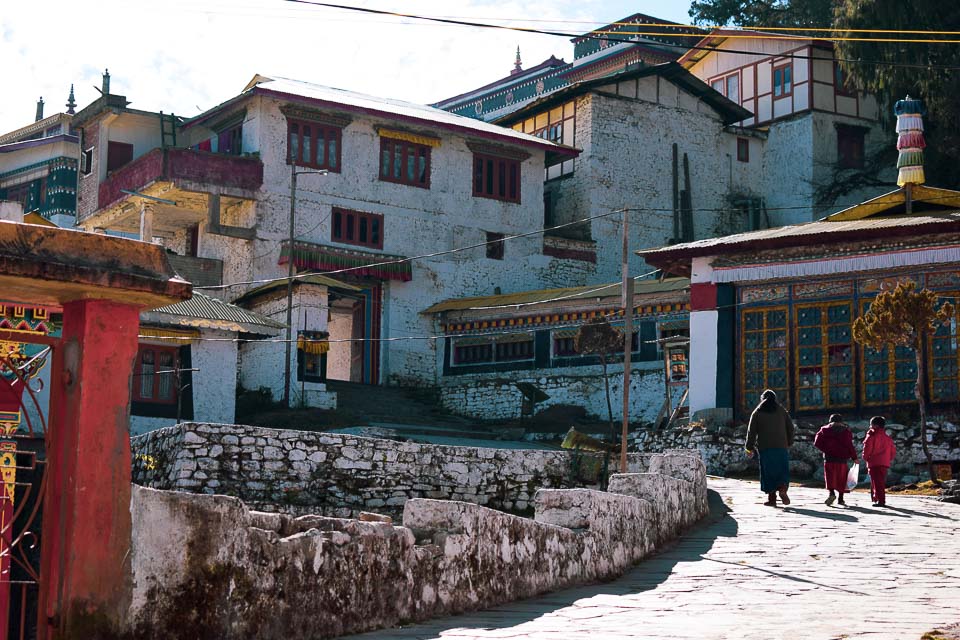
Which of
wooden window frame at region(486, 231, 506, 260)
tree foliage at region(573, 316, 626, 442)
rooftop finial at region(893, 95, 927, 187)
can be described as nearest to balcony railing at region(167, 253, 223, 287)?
wooden window frame at region(486, 231, 506, 260)

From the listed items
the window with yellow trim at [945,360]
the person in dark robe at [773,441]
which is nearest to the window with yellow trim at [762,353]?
the window with yellow trim at [945,360]

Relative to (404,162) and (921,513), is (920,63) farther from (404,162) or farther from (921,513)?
(921,513)

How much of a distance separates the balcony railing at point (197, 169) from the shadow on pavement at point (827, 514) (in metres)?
21.9

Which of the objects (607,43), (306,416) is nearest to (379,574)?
(306,416)

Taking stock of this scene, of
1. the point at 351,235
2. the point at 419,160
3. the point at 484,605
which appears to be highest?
the point at 419,160

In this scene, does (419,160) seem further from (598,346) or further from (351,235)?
(598,346)

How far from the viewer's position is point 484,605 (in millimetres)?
9648

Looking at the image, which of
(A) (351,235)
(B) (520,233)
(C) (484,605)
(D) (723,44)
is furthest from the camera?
(D) (723,44)

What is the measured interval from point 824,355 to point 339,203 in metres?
16.4

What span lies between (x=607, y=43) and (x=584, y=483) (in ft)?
119

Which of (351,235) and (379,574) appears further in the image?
(351,235)

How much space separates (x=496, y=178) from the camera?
1567 inches

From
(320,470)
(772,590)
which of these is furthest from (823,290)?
(772,590)

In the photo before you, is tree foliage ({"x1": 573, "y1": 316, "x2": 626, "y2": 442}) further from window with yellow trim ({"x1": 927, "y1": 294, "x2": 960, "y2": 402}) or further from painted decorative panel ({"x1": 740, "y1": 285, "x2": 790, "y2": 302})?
window with yellow trim ({"x1": 927, "y1": 294, "x2": 960, "y2": 402})
